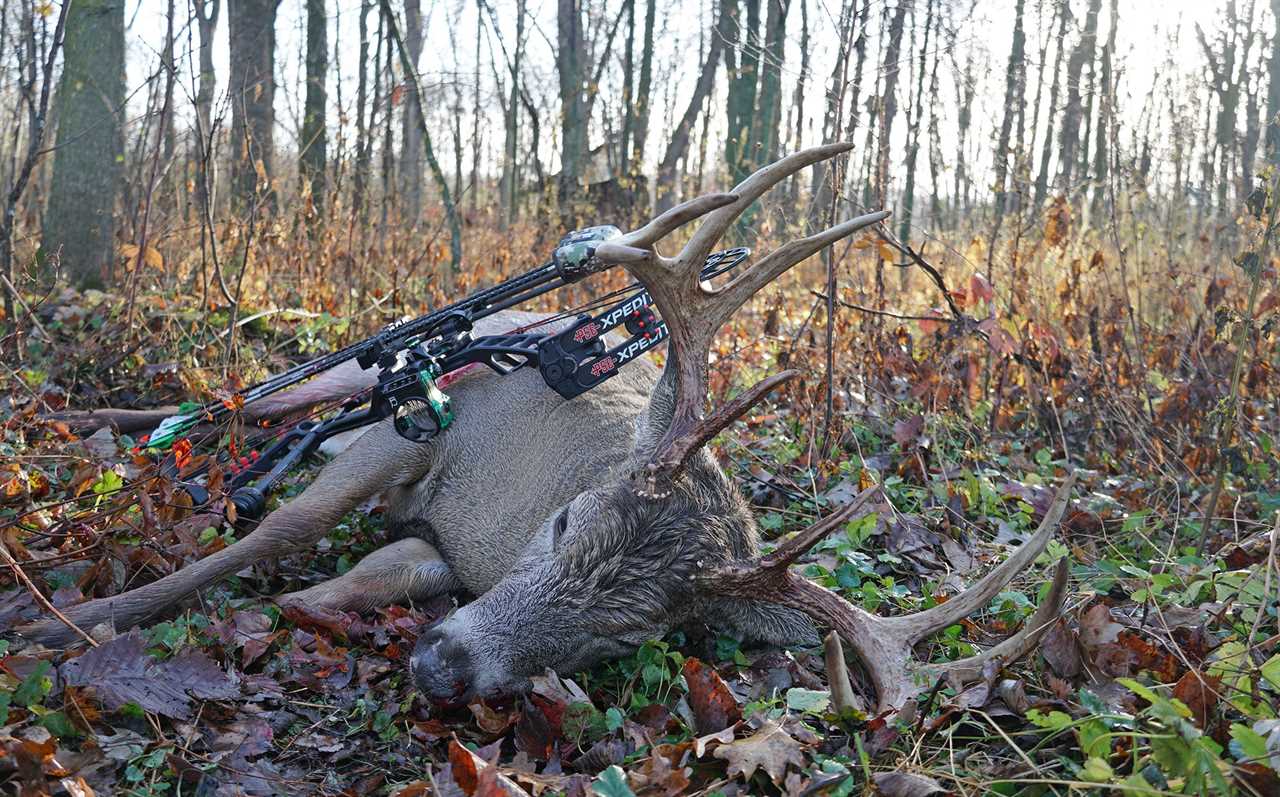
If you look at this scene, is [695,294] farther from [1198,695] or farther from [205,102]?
[205,102]

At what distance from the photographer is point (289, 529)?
418cm

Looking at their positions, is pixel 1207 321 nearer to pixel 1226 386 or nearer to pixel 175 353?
pixel 1226 386

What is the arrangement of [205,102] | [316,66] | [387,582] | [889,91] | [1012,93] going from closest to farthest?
[387,582]
[889,91]
[205,102]
[316,66]
[1012,93]

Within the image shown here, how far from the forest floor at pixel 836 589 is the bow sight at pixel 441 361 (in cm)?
28

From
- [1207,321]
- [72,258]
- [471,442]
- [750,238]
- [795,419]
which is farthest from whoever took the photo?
[750,238]

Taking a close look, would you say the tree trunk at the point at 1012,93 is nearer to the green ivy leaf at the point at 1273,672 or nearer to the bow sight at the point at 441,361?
the bow sight at the point at 441,361

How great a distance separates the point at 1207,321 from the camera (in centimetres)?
641

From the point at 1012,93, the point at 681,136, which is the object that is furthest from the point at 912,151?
the point at 1012,93

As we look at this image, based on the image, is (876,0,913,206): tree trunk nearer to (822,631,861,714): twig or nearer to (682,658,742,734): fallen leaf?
(682,658,742,734): fallen leaf

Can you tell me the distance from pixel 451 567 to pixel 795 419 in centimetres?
234

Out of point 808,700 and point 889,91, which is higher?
point 889,91

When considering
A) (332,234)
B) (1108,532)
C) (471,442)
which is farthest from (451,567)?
(332,234)

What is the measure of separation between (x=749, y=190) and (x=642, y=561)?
118cm

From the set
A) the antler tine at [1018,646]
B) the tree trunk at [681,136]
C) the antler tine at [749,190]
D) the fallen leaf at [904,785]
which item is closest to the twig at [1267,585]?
the antler tine at [1018,646]
